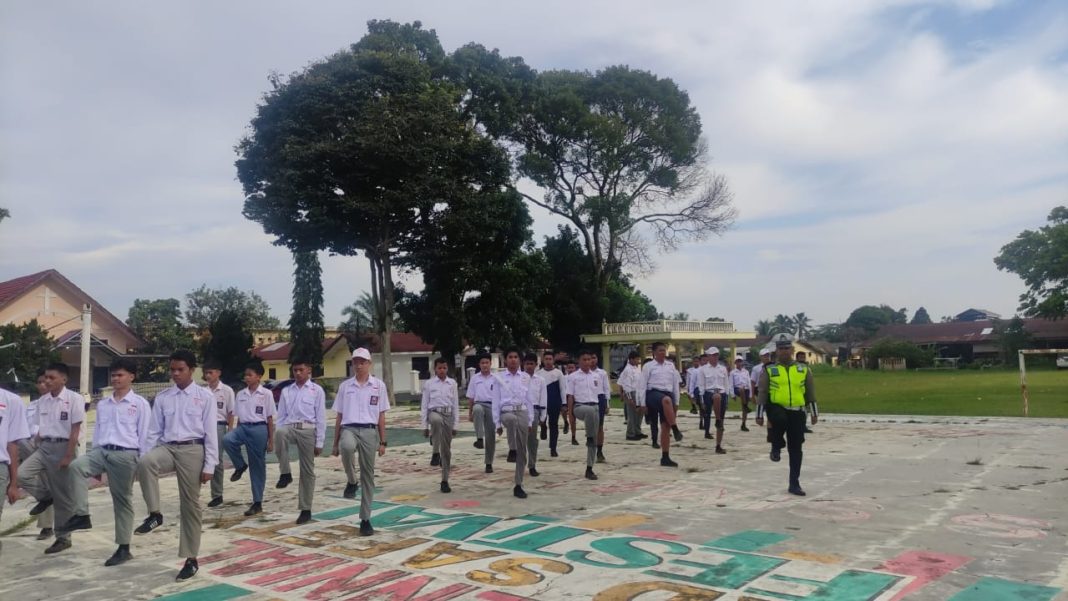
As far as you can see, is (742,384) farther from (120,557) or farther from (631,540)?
(120,557)

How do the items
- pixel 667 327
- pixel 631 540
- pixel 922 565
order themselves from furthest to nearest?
pixel 667 327 → pixel 631 540 → pixel 922 565

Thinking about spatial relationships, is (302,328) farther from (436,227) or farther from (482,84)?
(482,84)

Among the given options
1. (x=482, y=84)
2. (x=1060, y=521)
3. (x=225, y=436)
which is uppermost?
(x=482, y=84)

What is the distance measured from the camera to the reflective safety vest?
8914mm

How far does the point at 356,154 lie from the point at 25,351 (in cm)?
1297

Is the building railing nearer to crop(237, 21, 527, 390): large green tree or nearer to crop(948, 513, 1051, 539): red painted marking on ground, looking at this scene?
crop(237, 21, 527, 390): large green tree

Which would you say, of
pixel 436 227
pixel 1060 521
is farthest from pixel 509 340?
pixel 1060 521

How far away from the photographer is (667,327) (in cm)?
3869

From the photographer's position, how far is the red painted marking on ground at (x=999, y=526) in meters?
6.59

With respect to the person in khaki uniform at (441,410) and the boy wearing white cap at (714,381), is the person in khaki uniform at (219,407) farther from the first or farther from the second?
the boy wearing white cap at (714,381)

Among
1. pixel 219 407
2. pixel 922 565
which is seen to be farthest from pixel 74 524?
pixel 922 565

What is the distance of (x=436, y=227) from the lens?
106 feet

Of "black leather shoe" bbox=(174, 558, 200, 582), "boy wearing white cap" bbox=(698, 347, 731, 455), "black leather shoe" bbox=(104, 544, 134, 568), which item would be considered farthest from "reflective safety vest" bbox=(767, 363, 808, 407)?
"black leather shoe" bbox=(104, 544, 134, 568)

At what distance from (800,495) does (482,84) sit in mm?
30671
